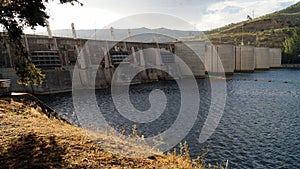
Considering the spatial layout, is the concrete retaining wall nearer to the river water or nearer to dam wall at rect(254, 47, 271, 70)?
dam wall at rect(254, 47, 271, 70)

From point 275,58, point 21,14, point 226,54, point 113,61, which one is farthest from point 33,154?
point 275,58

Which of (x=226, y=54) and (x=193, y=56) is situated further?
(x=226, y=54)

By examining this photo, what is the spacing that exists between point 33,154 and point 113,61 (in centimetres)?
5763

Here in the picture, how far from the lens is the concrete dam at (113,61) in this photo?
47406 millimetres

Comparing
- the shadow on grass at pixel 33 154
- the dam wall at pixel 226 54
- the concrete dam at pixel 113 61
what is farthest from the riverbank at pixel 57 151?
the dam wall at pixel 226 54

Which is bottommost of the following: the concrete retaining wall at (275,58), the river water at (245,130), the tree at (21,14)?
the river water at (245,130)

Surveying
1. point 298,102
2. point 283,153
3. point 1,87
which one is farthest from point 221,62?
point 1,87

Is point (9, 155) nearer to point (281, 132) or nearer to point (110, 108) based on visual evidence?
point (281, 132)

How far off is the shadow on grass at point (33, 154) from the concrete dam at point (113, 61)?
1117 inches

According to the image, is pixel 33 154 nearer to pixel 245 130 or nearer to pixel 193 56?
pixel 245 130

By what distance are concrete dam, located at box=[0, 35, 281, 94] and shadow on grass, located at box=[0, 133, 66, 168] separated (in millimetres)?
28378

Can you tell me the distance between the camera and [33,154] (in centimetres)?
695

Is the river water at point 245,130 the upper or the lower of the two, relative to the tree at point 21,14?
lower

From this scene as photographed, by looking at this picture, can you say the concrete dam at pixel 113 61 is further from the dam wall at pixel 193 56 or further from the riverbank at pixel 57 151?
the riverbank at pixel 57 151
